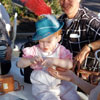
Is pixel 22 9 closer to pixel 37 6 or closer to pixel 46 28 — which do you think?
pixel 37 6

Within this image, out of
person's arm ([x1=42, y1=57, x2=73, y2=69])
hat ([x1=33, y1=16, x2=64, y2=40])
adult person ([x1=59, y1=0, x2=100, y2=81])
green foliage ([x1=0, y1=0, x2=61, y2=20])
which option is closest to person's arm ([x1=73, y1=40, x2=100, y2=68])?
adult person ([x1=59, y1=0, x2=100, y2=81])

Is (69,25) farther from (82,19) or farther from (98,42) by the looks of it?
(98,42)

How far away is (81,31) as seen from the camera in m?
2.00

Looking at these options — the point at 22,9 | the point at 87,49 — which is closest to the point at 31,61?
the point at 87,49

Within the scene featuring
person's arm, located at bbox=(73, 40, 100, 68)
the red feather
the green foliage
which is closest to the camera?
the red feather

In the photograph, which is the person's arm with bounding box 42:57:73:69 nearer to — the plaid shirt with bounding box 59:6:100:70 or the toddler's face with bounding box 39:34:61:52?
the toddler's face with bounding box 39:34:61:52

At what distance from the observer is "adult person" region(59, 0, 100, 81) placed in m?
1.97

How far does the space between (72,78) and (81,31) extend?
0.71 metres

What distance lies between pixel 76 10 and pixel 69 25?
0.16m

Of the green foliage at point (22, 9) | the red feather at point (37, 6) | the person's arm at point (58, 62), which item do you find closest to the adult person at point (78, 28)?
the red feather at point (37, 6)

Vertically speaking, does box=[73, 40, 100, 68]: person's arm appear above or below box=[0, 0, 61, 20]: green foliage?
below

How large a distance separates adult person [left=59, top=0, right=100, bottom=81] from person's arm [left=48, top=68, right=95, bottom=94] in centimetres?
50

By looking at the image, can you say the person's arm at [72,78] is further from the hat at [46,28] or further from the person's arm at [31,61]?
the hat at [46,28]

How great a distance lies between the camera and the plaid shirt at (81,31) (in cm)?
197
